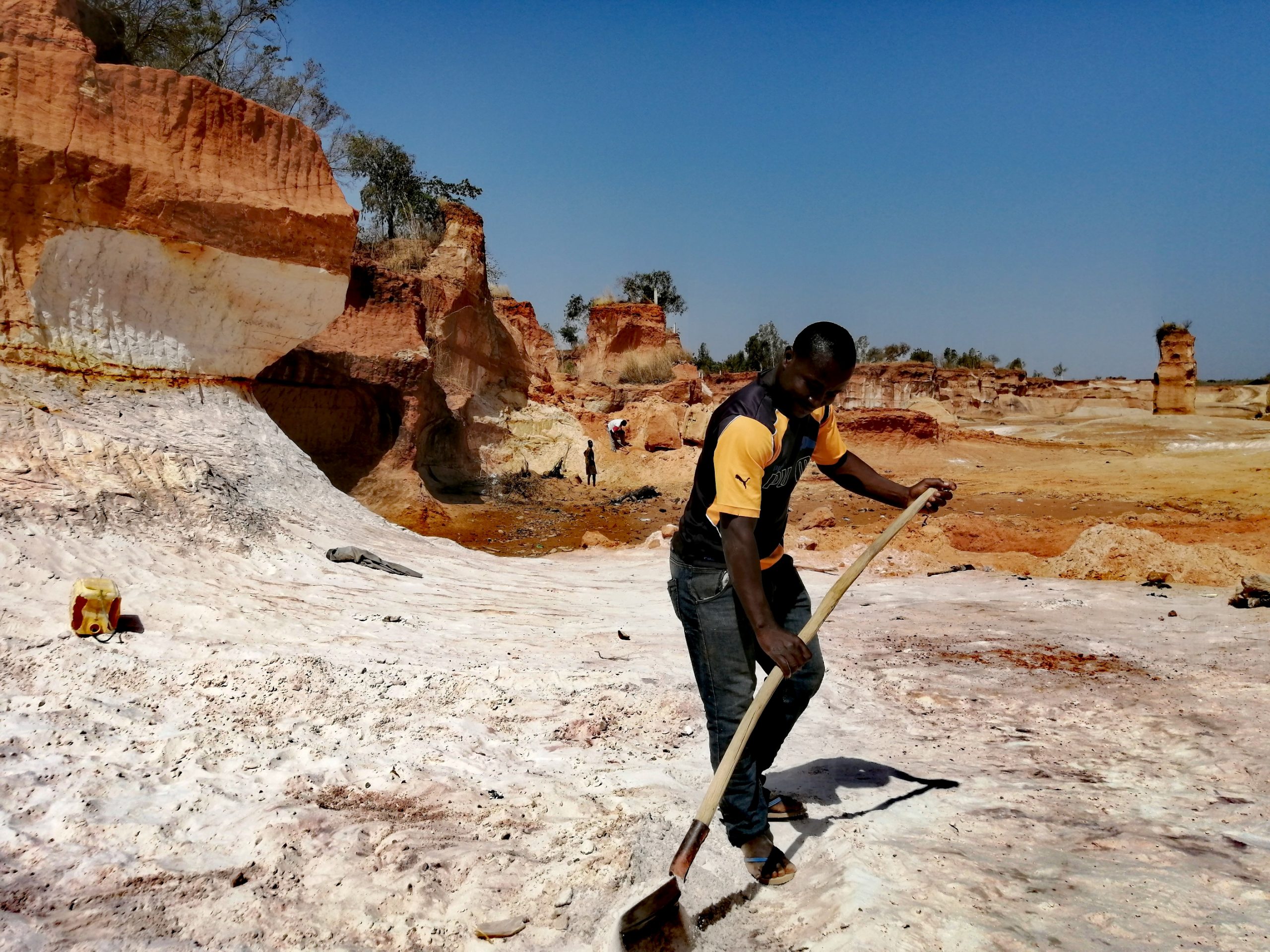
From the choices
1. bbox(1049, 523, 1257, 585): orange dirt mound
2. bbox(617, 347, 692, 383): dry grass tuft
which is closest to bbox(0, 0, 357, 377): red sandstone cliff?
bbox(1049, 523, 1257, 585): orange dirt mound

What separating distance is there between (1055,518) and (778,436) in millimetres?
12500

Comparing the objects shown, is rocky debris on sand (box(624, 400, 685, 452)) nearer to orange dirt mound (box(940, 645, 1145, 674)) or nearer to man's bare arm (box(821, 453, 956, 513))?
orange dirt mound (box(940, 645, 1145, 674))

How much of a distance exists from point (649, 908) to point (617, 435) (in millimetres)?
19233

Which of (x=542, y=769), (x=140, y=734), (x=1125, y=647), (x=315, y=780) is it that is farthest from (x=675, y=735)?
(x=1125, y=647)

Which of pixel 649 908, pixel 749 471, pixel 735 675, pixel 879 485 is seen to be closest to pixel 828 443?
pixel 879 485

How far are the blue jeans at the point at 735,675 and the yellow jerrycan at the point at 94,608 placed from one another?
10.1 feet

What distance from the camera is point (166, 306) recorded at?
23.1ft

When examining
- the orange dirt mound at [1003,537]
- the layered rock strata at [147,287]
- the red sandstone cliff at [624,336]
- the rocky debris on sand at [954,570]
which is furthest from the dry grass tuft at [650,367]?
the layered rock strata at [147,287]

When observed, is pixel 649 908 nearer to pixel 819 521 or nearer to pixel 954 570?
pixel 954 570

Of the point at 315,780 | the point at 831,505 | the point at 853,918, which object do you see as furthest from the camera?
the point at 831,505

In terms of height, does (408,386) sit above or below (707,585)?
above

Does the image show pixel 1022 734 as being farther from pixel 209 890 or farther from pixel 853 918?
pixel 209 890

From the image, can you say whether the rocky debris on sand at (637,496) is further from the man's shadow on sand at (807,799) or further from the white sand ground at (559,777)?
the man's shadow on sand at (807,799)

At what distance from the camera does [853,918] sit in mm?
2064
